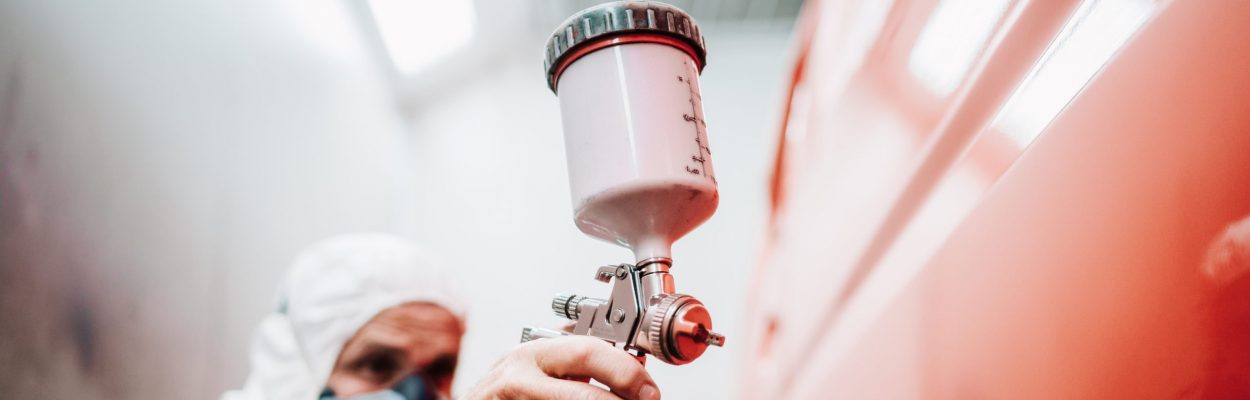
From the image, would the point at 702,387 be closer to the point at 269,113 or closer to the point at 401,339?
the point at 401,339

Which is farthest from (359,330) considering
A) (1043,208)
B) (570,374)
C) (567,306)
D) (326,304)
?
(1043,208)

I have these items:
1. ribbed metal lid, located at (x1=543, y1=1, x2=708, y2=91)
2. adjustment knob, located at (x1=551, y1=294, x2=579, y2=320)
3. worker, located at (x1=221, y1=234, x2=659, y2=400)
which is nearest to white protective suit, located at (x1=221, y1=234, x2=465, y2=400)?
worker, located at (x1=221, y1=234, x2=659, y2=400)

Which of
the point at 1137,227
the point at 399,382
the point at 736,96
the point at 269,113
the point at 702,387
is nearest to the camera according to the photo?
the point at 1137,227

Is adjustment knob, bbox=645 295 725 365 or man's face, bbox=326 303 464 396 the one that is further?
man's face, bbox=326 303 464 396

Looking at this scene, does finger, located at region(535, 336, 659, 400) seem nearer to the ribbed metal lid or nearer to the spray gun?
the spray gun

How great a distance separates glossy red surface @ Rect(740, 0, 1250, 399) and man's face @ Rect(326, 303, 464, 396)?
0.75 metres

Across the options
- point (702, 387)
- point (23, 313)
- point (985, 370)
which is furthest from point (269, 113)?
point (985, 370)

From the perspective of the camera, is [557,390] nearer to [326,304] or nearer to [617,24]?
[617,24]

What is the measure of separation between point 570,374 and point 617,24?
0.32 meters

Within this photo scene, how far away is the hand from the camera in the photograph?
534 millimetres

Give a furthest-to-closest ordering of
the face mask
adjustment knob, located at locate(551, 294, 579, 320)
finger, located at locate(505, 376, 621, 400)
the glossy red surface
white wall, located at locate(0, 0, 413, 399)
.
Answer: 1. the face mask
2. white wall, located at locate(0, 0, 413, 399)
3. adjustment knob, located at locate(551, 294, 579, 320)
4. finger, located at locate(505, 376, 621, 400)
5. the glossy red surface

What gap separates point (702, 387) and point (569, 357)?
155 centimetres

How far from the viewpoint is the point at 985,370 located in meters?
0.57

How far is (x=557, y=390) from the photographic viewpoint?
0.54 meters
